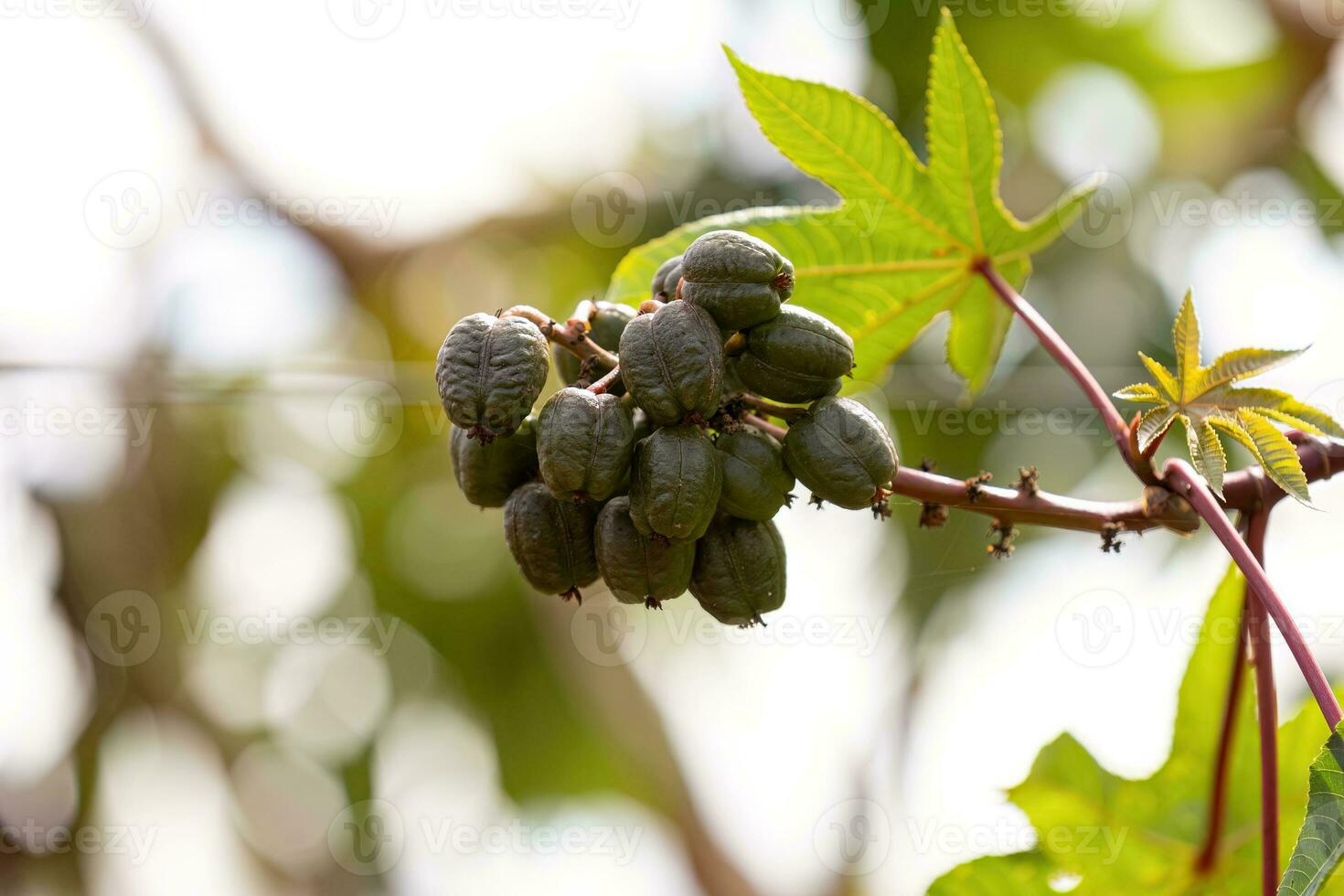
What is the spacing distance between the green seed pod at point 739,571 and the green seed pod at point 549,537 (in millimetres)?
237

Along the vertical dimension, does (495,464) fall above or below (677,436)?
below

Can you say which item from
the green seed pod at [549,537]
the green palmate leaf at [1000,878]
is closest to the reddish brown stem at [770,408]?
the green seed pod at [549,537]

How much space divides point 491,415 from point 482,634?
7.53 meters

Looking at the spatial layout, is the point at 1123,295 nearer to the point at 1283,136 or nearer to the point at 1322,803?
the point at 1283,136

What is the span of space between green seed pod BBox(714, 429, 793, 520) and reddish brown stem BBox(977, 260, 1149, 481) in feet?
2.25

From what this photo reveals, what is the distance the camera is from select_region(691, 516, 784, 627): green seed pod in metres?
2.09

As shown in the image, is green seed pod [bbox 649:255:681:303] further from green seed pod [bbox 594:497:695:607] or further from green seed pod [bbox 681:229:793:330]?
green seed pod [bbox 594:497:695:607]

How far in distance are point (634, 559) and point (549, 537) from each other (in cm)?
20

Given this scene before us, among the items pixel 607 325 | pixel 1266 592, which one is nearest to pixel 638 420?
pixel 607 325

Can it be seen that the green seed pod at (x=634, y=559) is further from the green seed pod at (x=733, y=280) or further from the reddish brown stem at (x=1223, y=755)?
the reddish brown stem at (x=1223, y=755)

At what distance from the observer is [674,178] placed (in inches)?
300

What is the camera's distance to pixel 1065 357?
2.46m

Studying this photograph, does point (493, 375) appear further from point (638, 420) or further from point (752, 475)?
point (752, 475)

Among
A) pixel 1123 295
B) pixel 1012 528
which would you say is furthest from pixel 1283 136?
pixel 1012 528
